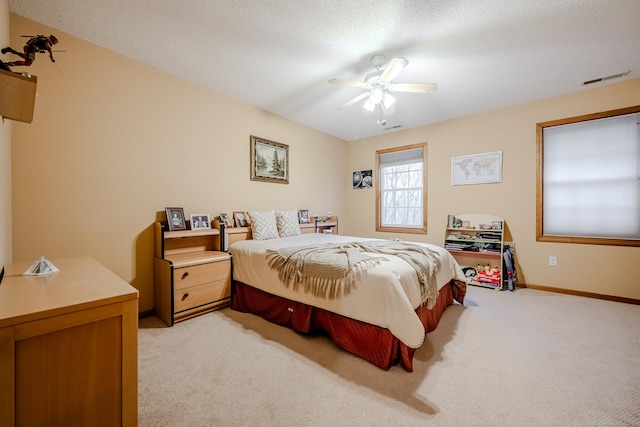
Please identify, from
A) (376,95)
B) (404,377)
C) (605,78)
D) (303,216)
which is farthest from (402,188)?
(404,377)

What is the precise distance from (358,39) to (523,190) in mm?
3174

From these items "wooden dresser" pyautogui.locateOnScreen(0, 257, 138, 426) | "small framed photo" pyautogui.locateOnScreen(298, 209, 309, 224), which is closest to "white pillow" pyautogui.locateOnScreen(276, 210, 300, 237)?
"small framed photo" pyautogui.locateOnScreen(298, 209, 309, 224)

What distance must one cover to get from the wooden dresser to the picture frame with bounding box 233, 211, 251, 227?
7.85 feet

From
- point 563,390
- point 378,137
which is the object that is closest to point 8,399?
point 563,390

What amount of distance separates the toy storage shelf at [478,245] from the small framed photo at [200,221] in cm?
356

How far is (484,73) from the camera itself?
283cm

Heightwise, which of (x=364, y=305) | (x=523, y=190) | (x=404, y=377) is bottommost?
(x=404, y=377)

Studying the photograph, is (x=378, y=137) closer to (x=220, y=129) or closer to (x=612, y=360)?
(x=220, y=129)

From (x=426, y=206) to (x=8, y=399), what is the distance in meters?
4.73

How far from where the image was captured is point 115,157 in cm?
246

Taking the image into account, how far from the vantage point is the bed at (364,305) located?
1720 mm

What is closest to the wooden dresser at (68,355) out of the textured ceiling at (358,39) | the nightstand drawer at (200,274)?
the nightstand drawer at (200,274)

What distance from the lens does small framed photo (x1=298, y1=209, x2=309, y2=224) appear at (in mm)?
4324

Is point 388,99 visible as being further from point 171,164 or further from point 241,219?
point 171,164
